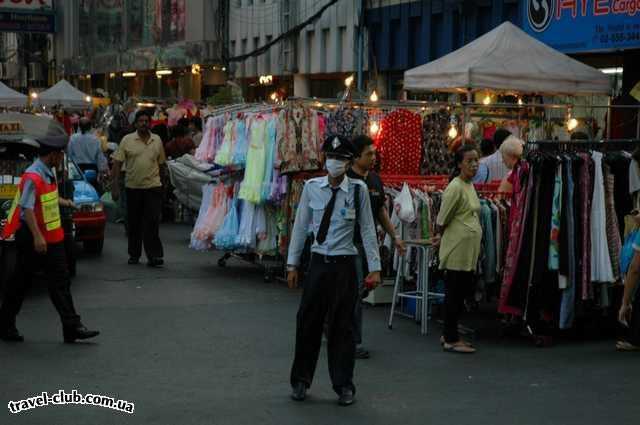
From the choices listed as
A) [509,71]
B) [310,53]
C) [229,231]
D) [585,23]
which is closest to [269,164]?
[229,231]

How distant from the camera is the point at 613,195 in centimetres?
1071

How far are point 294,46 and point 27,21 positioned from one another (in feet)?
54.9

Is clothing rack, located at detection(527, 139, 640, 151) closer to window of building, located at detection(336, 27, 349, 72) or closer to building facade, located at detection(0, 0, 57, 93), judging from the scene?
window of building, located at detection(336, 27, 349, 72)

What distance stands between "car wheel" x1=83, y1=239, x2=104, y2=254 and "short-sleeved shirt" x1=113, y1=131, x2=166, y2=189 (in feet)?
5.09

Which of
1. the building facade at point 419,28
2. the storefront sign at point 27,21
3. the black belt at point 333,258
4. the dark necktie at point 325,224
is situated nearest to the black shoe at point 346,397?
the black belt at point 333,258

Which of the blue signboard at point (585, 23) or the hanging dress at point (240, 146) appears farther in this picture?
the blue signboard at point (585, 23)

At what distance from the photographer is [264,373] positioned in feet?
30.7

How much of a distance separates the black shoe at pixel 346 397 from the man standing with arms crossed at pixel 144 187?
810cm

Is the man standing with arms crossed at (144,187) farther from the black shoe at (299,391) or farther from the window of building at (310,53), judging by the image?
the window of building at (310,53)

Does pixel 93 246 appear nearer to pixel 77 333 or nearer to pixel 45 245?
pixel 77 333

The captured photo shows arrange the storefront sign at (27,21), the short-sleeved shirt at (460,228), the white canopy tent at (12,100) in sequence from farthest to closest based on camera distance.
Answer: the storefront sign at (27,21) → the white canopy tent at (12,100) → the short-sleeved shirt at (460,228)

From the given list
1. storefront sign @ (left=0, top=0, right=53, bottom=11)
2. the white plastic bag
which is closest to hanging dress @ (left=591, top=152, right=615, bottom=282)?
the white plastic bag

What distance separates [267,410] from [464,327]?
3858mm

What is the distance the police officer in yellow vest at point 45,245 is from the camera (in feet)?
33.7
